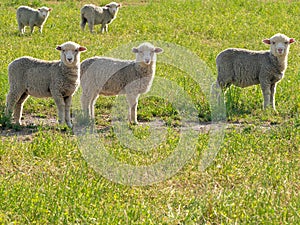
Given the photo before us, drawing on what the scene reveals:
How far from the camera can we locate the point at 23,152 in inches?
298

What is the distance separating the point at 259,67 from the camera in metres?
10.2

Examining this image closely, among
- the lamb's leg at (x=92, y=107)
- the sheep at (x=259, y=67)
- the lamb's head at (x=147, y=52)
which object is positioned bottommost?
the lamb's leg at (x=92, y=107)

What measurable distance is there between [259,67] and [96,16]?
9.23 meters

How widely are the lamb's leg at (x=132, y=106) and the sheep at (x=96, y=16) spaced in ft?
31.2

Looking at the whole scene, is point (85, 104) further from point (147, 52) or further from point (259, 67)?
point (259, 67)

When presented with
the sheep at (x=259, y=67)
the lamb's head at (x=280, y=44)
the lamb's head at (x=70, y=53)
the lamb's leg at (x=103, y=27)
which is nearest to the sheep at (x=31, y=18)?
the lamb's leg at (x=103, y=27)

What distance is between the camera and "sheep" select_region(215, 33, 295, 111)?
995 cm

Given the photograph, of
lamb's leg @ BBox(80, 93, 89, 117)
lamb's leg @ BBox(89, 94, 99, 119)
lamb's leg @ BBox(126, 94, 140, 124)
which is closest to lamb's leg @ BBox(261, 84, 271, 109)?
lamb's leg @ BBox(126, 94, 140, 124)

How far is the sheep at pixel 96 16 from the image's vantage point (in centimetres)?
1852

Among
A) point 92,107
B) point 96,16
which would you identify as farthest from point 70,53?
point 96,16

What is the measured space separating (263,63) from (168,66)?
312cm

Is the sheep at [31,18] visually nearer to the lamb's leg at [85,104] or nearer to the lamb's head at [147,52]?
the lamb's leg at [85,104]

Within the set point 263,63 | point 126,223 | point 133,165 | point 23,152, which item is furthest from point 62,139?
point 263,63

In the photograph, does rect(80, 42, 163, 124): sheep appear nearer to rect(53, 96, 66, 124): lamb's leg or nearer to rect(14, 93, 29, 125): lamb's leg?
rect(53, 96, 66, 124): lamb's leg
